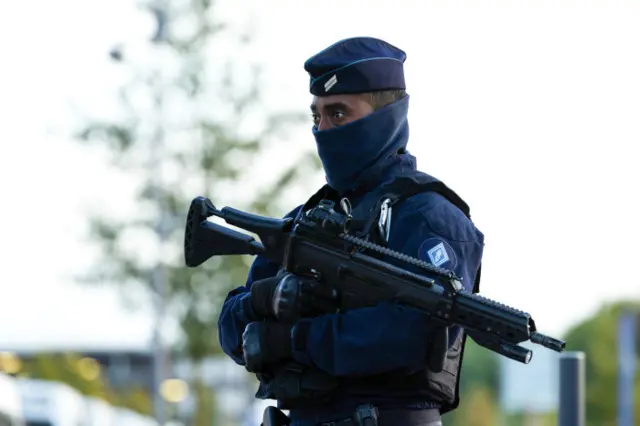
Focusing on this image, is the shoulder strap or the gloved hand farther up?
the shoulder strap

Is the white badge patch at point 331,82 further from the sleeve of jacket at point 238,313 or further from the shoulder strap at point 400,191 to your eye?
the sleeve of jacket at point 238,313

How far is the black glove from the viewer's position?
12.5 ft

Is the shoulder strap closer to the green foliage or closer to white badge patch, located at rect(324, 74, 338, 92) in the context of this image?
white badge patch, located at rect(324, 74, 338, 92)

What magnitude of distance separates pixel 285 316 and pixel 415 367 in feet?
1.38

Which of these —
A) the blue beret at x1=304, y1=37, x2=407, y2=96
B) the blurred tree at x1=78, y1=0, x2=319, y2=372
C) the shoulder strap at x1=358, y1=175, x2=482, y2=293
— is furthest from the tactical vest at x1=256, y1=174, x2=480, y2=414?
the blurred tree at x1=78, y1=0, x2=319, y2=372

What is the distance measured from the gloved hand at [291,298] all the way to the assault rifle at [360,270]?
0.12 feet

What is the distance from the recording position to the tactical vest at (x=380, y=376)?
377cm

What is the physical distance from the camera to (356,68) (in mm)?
3986

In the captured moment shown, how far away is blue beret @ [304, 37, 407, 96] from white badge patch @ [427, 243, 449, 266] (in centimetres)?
59

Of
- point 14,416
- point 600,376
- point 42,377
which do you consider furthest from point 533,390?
point 600,376

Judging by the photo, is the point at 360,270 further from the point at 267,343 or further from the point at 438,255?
the point at 267,343

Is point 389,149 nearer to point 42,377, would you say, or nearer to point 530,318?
point 530,318

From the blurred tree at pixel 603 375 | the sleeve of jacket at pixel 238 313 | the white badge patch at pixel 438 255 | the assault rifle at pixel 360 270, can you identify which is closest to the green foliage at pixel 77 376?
the sleeve of jacket at pixel 238 313

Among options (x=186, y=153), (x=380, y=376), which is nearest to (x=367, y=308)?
(x=380, y=376)
